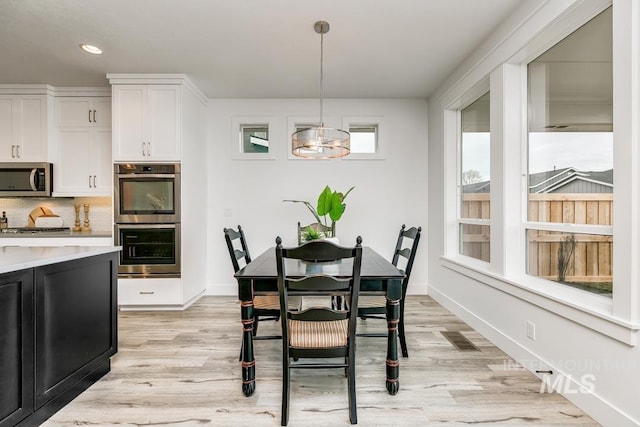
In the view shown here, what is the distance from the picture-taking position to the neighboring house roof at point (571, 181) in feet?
6.11

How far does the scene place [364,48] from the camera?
303cm

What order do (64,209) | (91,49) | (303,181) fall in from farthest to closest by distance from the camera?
1. (303,181)
2. (64,209)
3. (91,49)

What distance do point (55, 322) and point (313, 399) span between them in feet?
5.09

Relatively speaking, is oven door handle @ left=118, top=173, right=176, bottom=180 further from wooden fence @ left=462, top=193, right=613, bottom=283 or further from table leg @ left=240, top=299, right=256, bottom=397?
wooden fence @ left=462, top=193, right=613, bottom=283

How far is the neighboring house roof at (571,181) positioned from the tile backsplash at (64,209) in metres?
4.93

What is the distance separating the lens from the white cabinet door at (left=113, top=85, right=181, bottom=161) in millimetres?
3643

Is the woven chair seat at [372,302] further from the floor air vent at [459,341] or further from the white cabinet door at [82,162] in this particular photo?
the white cabinet door at [82,162]

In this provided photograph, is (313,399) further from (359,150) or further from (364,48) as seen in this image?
(359,150)

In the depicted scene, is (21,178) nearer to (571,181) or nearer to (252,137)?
(252,137)

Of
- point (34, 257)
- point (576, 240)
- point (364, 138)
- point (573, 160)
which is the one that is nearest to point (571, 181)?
point (573, 160)

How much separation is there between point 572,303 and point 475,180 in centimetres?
179

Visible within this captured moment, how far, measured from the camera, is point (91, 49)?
120 inches

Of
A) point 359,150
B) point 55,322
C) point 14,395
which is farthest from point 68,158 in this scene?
point 359,150

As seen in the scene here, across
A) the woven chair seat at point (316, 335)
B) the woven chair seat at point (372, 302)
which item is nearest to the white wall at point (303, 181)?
the woven chair seat at point (372, 302)
